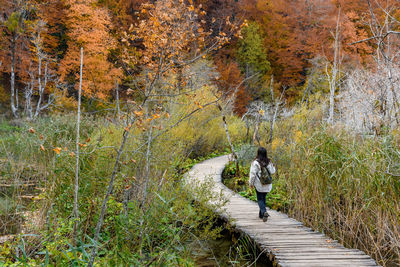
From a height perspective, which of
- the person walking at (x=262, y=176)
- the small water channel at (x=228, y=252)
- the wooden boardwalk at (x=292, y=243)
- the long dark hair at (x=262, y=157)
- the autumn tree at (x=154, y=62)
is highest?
the autumn tree at (x=154, y=62)

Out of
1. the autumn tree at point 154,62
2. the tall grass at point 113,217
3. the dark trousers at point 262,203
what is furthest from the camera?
the dark trousers at point 262,203

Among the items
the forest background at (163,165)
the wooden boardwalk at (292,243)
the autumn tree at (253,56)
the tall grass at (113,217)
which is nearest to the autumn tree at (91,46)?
the forest background at (163,165)

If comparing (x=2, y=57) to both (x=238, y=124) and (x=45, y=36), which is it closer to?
(x=45, y=36)

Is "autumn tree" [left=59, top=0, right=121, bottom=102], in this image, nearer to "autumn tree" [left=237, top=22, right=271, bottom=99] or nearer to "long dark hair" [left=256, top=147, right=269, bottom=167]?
"autumn tree" [left=237, top=22, right=271, bottom=99]

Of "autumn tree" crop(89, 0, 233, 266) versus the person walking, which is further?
the person walking

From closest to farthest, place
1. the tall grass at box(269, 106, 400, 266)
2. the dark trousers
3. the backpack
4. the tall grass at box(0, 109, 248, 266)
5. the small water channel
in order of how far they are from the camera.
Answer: the tall grass at box(0, 109, 248, 266)
the tall grass at box(269, 106, 400, 266)
the small water channel
the backpack
the dark trousers

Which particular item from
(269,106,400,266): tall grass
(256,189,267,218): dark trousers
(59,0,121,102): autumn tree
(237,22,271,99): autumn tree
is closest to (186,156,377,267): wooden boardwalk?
(256,189,267,218): dark trousers

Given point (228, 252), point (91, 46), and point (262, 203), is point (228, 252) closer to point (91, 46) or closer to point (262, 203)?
point (262, 203)

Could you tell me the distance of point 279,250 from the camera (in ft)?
12.3

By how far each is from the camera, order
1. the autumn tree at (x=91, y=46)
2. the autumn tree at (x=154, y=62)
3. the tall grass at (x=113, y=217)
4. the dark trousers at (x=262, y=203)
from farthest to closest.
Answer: the autumn tree at (x=91, y=46), the dark trousers at (x=262, y=203), the tall grass at (x=113, y=217), the autumn tree at (x=154, y=62)

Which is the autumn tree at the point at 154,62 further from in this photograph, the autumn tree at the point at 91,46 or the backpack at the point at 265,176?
→ the autumn tree at the point at 91,46

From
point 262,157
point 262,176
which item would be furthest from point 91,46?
point 262,176

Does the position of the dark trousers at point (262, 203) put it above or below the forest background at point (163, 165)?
below

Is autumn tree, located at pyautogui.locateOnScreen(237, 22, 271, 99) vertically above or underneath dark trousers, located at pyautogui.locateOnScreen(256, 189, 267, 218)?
above
